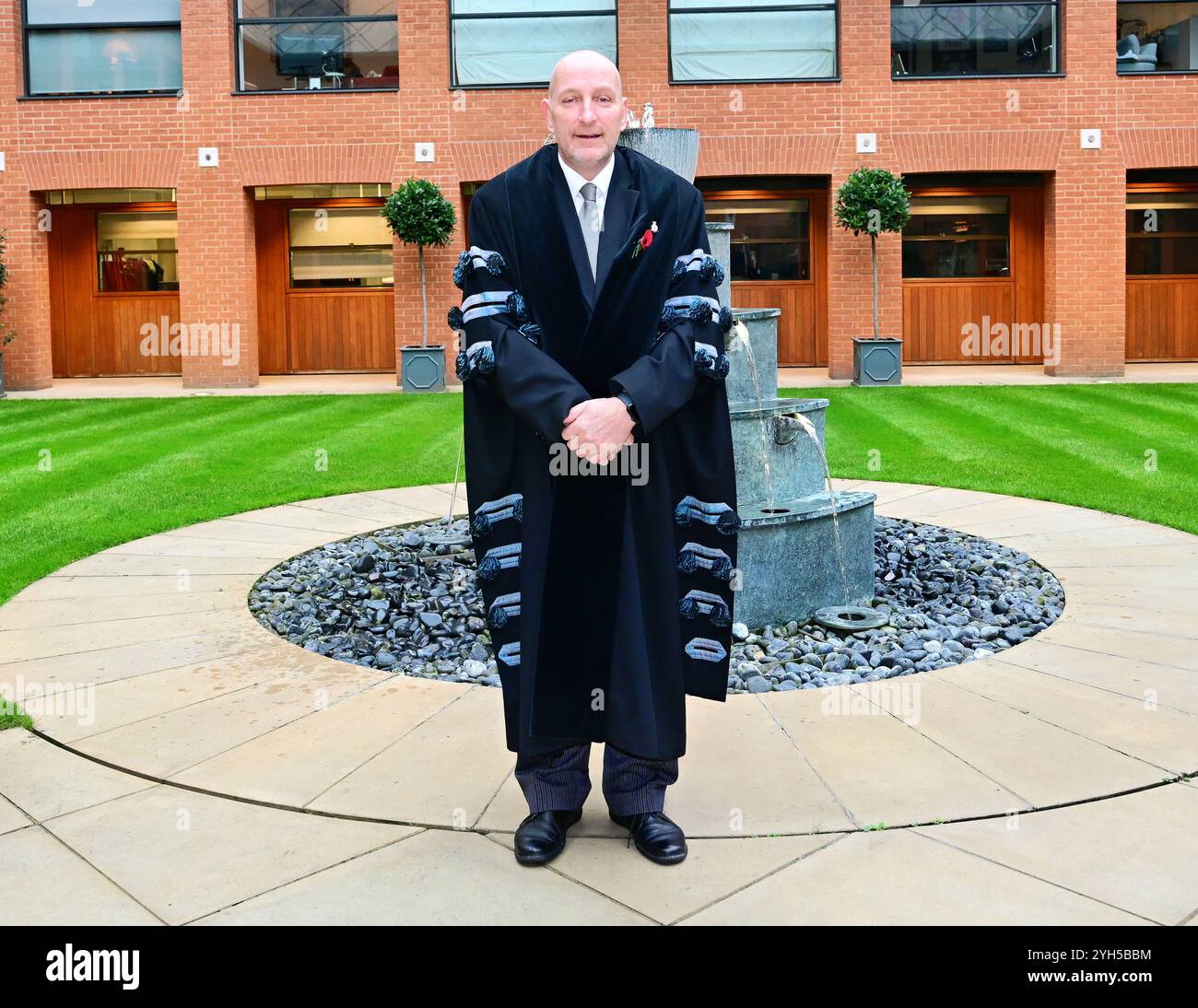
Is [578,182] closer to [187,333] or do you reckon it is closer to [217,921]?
[217,921]

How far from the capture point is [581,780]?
3535mm

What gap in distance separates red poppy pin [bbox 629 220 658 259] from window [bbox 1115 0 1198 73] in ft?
59.8

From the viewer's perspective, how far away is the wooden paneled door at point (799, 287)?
2034 centimetres

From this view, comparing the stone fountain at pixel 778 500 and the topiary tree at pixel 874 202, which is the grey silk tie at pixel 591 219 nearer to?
the stone fountain at pixel 778 500

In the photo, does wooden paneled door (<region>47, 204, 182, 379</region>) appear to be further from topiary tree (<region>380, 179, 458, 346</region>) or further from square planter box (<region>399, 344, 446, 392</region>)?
square planter box (<region>399, 344, 446, 392</region>)

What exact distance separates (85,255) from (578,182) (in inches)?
790

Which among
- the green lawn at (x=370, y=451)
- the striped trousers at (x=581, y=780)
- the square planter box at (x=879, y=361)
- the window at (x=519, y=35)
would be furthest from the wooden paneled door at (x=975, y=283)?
the striped trousers at (x=581, y=780)

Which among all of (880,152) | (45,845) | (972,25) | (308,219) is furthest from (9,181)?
(45,845)

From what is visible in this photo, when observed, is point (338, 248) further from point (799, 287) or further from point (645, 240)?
point (645, 240)

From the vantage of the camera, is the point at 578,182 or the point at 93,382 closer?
the point at 578,182

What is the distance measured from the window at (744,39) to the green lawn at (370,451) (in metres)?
5.33

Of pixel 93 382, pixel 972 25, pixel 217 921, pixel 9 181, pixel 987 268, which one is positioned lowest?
pixel 217 921

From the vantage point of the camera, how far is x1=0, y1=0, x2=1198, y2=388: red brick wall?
1847cm

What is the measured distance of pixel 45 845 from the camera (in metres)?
3.48
